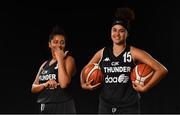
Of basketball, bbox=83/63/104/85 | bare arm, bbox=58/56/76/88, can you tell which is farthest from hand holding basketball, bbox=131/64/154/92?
bare arm, bbox=58/56/76/88

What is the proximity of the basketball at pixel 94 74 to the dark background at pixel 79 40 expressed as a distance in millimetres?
170

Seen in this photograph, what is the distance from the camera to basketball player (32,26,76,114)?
4.11 metres

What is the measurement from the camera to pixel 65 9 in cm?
438

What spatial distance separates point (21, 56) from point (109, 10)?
97 cm

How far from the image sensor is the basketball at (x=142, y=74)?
3.79 metres

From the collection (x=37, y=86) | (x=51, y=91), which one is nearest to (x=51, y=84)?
(x=51, y=91)

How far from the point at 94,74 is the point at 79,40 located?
0.51 m

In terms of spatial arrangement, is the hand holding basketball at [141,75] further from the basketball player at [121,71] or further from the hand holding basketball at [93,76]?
the hand holding basketball at [93,76]

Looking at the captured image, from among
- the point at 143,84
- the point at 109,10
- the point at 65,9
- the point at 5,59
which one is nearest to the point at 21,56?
the point at 5,59

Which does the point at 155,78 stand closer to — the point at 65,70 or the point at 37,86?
the point at 65,70

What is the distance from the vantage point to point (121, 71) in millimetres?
3961

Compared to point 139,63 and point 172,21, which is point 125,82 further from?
point 172,21

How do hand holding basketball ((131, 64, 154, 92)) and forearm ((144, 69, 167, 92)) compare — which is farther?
forearm ((144, 69, 167, 92))

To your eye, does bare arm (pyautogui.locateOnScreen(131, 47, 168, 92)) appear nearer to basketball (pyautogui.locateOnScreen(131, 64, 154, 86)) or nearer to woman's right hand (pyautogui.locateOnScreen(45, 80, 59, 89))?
basketball (pyautogui.locateOnScreen(131, 64, 154, 86))
